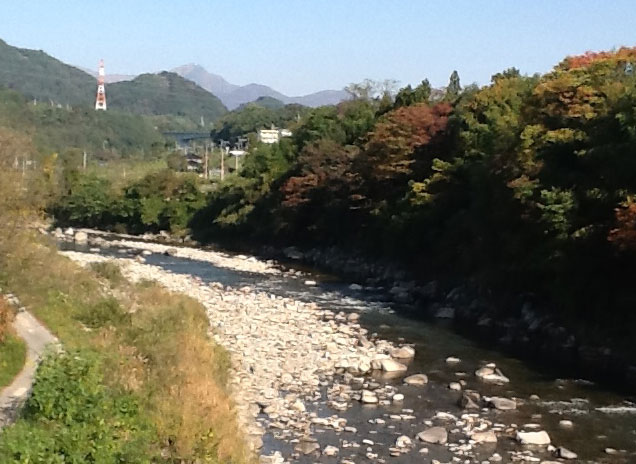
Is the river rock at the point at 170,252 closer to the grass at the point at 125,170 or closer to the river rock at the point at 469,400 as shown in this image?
the grass at the point at 125,170

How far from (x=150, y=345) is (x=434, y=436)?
5752 millimetres

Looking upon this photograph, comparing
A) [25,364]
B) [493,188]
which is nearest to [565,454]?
[25,364]

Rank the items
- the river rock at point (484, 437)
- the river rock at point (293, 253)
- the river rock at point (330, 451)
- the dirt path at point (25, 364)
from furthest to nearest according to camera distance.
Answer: the river rock at point (293, 253)
the river rock at point (484, 437)
the river rock at point (330, 451)
the dirt path at point (25, 364)

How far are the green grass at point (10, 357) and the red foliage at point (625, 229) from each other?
47.4ft

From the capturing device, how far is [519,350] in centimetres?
2294

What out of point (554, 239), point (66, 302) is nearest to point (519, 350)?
point (554, 239)

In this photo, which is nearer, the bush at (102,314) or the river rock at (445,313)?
the bush at (102,314)

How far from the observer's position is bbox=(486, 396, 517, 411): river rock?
55.3ft

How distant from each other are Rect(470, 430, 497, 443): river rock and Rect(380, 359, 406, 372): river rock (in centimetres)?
514

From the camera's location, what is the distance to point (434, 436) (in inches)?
586

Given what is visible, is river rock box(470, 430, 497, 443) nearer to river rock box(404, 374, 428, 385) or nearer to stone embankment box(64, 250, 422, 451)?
stone embankment box(64, 250, 422, 451)

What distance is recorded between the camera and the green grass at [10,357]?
532 inches

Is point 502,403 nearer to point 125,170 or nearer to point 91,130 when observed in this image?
point 125,170

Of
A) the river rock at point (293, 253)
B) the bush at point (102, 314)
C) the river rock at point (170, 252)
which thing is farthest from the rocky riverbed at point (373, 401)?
the river rock at point (170, 252)
